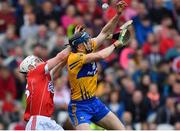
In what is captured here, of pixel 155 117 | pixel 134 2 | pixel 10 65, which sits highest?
pixel 134 2

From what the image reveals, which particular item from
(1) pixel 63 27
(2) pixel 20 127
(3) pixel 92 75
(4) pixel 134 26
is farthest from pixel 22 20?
(3) pixel 92 75

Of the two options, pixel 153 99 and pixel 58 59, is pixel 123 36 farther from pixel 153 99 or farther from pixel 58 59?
pixel 153 99

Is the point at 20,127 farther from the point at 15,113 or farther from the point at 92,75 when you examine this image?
the point at 92,75

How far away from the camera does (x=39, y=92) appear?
15539 mm

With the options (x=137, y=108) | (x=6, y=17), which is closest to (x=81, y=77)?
(x=137, y=108)

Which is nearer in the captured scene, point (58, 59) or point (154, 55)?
point (58, 59)

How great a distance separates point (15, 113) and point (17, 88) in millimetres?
860

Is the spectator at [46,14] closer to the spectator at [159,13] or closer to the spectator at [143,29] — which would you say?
the spectator at [143,29]

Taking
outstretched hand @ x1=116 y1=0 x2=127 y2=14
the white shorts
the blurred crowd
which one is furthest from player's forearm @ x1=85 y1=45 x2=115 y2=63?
the blurred crowd

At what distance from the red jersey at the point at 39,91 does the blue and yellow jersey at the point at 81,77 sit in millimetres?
405

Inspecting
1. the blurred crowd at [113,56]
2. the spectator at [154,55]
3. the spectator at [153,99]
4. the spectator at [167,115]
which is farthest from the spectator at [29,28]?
the spectator at [167,115]

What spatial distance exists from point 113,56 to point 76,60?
254 inches

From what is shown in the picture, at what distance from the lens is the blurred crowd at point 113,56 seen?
2055cm

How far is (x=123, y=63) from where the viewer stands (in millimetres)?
21781
